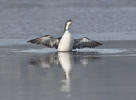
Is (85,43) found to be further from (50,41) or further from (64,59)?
(64,59)

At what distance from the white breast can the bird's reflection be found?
32cm

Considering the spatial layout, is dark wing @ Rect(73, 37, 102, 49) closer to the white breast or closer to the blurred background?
the white breast

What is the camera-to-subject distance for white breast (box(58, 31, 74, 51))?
1588 centimetres

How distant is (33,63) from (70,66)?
1019 mm

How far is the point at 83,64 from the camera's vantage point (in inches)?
502

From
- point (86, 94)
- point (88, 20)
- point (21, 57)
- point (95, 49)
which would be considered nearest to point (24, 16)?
point (88, 20)

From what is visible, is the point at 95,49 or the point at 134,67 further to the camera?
the point at 95,49

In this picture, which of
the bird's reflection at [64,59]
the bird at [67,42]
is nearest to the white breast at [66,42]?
the bird at [67,42]

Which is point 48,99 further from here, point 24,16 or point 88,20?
point 24,16

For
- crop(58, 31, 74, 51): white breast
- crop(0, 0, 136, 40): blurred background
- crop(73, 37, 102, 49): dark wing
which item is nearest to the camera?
crop(58, 31, 74, 51): white breast

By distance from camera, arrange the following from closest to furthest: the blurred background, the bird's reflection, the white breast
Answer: the bird's reflection
the white breast
the blurred background

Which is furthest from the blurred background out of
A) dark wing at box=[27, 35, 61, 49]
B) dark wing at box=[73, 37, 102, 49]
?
dark wing at box=[27, 35, 61, 49]

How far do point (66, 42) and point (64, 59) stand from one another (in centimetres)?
199

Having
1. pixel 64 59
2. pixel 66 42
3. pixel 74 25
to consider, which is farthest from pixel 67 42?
pixel 74 25
